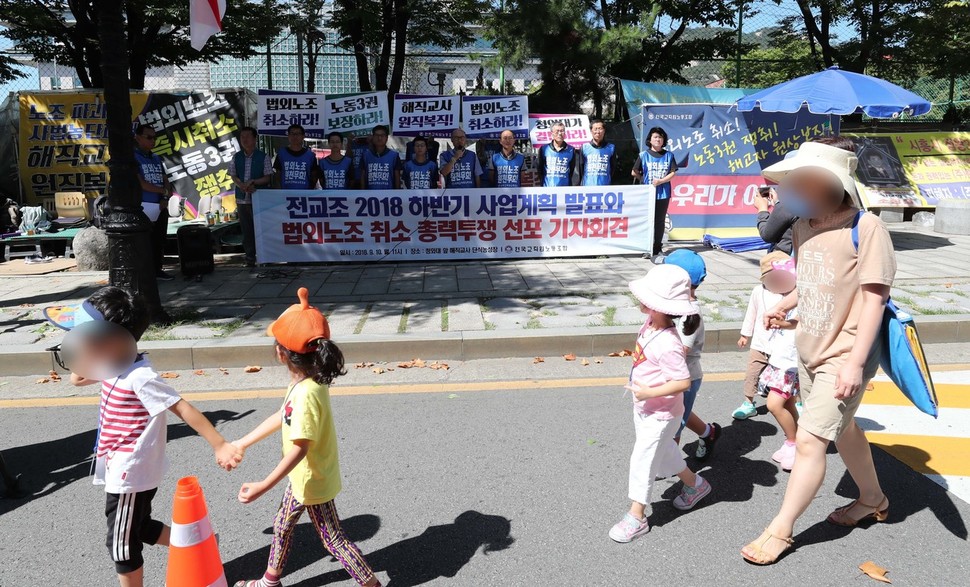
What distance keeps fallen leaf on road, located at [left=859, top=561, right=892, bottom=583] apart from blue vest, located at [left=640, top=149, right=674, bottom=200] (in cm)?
782

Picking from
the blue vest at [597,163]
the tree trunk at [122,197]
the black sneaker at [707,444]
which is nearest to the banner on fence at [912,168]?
the blue vest at [597,163]

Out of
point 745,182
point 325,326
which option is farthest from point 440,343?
point 745,182

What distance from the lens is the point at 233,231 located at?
11984 mm

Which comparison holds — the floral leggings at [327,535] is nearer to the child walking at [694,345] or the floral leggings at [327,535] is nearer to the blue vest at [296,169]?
the child walking at [694,345]

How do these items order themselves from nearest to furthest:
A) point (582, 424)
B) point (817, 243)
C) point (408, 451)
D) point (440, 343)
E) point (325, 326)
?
point (325, 326)
point (817, 243)
point (408, 451)
point (582, 424)
point (440, 343)

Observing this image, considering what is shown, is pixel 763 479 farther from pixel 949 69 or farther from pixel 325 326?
pixel 949 69

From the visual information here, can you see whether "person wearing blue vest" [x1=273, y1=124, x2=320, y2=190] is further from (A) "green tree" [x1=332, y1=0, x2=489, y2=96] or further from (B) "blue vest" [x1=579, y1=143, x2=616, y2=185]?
(A) "green tree" [x1=332, y1=0, x2=489, y2=96]

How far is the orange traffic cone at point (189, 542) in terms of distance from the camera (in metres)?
2.64

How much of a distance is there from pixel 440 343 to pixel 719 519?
3.14m

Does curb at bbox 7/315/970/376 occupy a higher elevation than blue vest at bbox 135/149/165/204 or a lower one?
lower

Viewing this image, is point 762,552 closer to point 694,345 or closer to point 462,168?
point 694,345

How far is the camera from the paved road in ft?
10.4

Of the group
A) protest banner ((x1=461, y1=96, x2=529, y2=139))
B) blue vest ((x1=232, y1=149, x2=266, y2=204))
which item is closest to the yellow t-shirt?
blue vest ((x1=232, y1=149, x2=266, y2=204))

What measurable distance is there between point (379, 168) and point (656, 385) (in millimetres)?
7573
